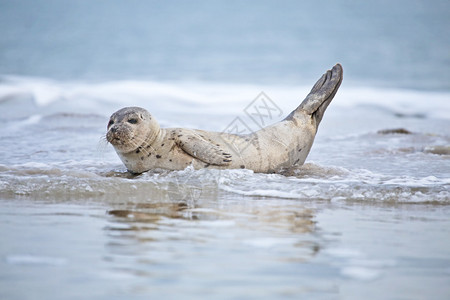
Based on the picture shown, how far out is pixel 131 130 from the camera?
5016 mm

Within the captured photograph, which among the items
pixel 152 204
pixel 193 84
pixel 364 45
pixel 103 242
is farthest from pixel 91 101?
pixel 364 45

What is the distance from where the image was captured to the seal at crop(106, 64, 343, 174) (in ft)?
16.4

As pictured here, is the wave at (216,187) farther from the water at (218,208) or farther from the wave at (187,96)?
the wave at (187,96)

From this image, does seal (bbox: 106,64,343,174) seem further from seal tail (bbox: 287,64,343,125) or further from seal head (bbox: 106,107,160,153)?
seal tail (bbox: 287,64,343,125)

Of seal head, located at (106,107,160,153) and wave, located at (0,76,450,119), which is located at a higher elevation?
wave, located at (0,76,450,119)

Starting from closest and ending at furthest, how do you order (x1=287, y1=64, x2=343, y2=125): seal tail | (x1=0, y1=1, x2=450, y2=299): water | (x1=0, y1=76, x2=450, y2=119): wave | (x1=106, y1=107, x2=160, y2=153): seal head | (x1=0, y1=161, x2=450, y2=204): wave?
(x1=0, y1=1, x2=450, y2=299): water, (x1=0, y1=161, x2=450, y2=204): wave, (x1=106, y1=107, x2=160, y2=153): seal head, (x1=287, y1=64, x2=343, y2=125): seal tail, (x1=0, y1=76, x2=450, y2=119): wave

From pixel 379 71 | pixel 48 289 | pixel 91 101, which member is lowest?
pixel 48 289

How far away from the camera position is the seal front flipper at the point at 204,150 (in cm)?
496

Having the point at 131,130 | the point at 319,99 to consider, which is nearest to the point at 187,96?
the point at 319,99

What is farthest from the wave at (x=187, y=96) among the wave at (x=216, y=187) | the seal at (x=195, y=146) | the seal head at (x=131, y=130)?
the wave at (x=216, y=187)

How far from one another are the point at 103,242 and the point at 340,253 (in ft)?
3.08

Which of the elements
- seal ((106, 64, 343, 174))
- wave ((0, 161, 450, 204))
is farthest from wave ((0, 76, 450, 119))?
wave ((0, 161, 450, 204))

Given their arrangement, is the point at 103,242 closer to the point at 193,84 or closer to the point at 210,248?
the point at 210,248

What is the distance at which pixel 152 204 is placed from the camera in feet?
12.8
